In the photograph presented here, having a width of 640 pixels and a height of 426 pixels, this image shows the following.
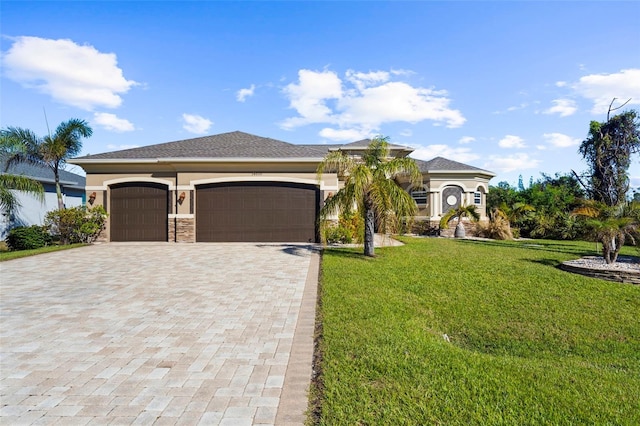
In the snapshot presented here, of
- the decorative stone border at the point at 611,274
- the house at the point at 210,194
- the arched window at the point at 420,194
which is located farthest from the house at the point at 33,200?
the decorative stone border at the point at 611,274

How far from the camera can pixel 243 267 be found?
9625 mm

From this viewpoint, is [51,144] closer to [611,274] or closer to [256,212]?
[256,212]

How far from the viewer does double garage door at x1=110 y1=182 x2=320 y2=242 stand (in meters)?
15.5

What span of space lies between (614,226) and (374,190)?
21.9 ft

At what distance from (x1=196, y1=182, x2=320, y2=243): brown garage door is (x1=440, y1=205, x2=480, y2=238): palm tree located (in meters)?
8.65

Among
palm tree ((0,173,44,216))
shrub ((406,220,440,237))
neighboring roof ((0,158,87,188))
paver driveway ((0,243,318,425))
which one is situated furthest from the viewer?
shrub ((406,220,440,237))

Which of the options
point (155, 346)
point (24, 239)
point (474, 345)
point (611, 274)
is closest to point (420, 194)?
point (611, 274)

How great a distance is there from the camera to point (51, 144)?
1524 cm

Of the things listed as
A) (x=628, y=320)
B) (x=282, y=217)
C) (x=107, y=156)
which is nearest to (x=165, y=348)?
(x=628, y=320)

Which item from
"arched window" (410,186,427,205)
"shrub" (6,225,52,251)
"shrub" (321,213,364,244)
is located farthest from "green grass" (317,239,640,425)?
"shrub" (6,225,52,251)

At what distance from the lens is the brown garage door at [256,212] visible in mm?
15453

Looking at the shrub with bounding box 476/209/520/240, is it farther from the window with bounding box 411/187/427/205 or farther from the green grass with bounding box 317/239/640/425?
the green grass with bounding box 317/239/640/425

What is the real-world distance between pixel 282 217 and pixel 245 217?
168 cm

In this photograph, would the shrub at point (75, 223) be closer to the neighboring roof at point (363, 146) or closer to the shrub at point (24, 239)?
the shrub at point (24, 239)
